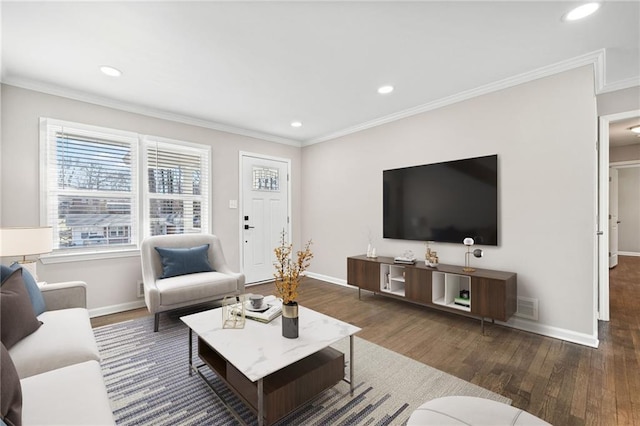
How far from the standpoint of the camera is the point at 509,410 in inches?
43.0

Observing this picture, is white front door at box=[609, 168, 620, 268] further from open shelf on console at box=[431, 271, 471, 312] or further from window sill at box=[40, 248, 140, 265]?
window sill at box=[40, 248, 140, 265]

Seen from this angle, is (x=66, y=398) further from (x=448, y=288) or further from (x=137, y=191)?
(x=448, y=288)

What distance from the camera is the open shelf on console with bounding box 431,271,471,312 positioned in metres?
2.95

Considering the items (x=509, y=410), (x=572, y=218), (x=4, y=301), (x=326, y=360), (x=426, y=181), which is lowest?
(x=326, y=360)

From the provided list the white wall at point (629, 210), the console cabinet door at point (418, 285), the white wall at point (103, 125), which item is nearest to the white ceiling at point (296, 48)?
the white wall at point (103, 125)

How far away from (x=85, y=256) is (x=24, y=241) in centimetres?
106

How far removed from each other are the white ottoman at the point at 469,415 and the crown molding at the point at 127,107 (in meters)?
4.11

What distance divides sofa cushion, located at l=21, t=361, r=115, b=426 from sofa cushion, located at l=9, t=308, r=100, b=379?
124mm

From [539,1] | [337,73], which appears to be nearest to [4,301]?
[337,73]

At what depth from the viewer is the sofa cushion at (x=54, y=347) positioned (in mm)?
1368

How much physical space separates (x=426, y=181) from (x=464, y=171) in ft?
1.49

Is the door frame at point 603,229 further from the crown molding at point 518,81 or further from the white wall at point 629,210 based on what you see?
the white wall at point 629,210

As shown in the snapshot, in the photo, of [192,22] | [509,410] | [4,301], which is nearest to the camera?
[509,410]

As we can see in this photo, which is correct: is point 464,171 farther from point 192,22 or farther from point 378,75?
point 192,22
